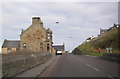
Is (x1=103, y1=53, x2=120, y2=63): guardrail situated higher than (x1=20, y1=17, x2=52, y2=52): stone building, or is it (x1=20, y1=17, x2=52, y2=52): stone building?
(x1=20, y1=17, x2=52, y2=52): stone building

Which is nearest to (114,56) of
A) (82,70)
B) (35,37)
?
(82,70)

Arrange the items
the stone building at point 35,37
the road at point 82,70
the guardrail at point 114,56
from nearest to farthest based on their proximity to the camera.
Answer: the road at point 82,70, the guardrail at point 114,56, the stone building at point 35,37

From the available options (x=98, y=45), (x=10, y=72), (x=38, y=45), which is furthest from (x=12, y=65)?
(x=98, y=45)

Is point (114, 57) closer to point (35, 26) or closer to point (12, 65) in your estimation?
point (12, 65)

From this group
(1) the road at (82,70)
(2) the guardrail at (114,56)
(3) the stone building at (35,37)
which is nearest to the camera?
(1) the road at (82,70)

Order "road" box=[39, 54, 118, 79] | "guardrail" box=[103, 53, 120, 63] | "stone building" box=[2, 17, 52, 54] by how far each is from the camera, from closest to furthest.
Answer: "road" box=[39, 54, 118, 79] → "guardrail" box=[103, 53, 120, 63] → "stone building" box=[2, 17, 52, 54]

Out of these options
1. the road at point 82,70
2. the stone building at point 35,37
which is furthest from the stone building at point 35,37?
the road at point 82,70

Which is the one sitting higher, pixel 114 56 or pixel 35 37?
pixel 35 37

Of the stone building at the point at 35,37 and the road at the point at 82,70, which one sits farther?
the stone building at the point at 35,37

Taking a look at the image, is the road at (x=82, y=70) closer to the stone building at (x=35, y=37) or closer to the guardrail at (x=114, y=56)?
the guardrail at (x=114, y=56)

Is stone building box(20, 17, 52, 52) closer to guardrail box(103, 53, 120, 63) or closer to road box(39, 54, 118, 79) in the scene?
guardrail box(103, 53, 120, 63)

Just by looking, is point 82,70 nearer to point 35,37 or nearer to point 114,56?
point 114,56

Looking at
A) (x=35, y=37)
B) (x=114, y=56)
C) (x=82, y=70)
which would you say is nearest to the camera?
(x=82, y=70)

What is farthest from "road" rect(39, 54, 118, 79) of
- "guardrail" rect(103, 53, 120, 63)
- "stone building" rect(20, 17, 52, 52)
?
"stone building" rect(20, 17, 52, 52)
